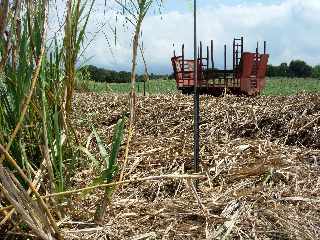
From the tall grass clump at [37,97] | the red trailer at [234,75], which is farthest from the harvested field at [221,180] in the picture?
the red trailer at [234,75]

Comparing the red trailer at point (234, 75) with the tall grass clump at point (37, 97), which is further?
the red trailer at point (234, 75)

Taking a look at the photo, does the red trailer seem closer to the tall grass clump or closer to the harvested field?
the harvested field

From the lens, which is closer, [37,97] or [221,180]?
[37,97]

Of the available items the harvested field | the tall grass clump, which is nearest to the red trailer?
the harvested field

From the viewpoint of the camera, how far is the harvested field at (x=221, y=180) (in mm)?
2256

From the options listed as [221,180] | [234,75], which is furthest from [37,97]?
[234,75]

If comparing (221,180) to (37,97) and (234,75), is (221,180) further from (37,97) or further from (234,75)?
(234,75)

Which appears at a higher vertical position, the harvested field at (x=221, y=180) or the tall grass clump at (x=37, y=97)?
the tall grass clump at (x=37, y=97)

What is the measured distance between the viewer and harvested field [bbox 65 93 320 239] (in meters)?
2.26

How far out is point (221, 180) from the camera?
2.97m

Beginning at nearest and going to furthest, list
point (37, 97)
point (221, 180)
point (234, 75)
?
point (37, 97) < point (221, 180) < point (234, 75)

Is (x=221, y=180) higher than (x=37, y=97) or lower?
lower

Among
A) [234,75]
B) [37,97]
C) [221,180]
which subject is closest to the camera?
[37,97]

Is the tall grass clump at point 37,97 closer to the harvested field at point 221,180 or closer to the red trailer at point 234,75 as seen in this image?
the harvested field at point 221,180
